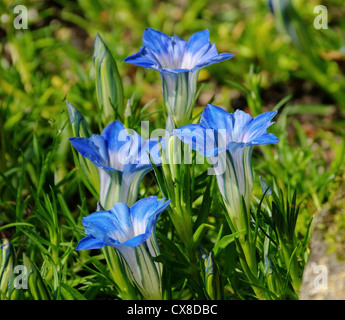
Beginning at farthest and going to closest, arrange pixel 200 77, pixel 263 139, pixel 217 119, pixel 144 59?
pixel 200 77, pixel 144 59, pixel 217 119, pixel 263 139

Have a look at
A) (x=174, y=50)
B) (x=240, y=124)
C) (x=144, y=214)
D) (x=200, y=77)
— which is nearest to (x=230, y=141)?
(x=240, y=124)

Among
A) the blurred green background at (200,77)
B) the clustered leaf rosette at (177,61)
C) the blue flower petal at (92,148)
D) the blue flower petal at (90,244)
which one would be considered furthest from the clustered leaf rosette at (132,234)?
the blurred green background at (200,77)

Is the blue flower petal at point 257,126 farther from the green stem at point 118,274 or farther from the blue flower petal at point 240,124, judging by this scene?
the green stem at point 118,274

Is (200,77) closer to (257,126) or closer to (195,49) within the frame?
(195,49)

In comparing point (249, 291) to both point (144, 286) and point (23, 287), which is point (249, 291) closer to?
point (144, 286)

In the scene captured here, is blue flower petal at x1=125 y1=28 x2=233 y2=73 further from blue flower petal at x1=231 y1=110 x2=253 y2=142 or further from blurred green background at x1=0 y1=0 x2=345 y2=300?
blurred green background at x1=0 y1=0 x2=345 y2=300
